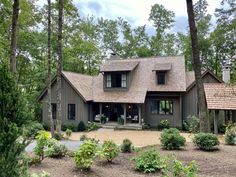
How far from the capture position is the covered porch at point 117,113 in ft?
85.8

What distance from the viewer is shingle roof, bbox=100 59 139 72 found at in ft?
88.2

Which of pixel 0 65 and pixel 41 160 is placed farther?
pixel 41 160

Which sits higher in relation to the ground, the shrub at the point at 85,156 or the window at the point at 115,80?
the window at the point at 115,80

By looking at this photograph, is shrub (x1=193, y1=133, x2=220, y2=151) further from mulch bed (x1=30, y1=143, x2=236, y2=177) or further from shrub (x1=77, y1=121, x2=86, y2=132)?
shrub (x1=77, y1=121, x2=86, y2=132)

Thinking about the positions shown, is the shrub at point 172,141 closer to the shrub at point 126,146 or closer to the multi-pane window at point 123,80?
the shrub at point 126,146

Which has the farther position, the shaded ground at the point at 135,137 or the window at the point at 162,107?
the window at the point at 162,107

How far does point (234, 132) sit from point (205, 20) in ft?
80.1

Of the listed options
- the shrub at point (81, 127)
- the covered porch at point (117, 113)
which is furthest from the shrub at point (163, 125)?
the shrub at point (81, 127)

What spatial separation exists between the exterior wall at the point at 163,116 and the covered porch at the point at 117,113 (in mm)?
974

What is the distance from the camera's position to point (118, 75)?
27484mm

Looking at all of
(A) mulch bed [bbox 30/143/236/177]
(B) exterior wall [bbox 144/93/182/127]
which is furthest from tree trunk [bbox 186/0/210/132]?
(B) exterior wall [bbox 144/93/182/127]

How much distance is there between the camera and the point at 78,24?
36219 mm

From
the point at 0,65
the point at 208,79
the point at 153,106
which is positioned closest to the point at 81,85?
the point at 153,106

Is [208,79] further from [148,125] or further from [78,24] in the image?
[78,24]
